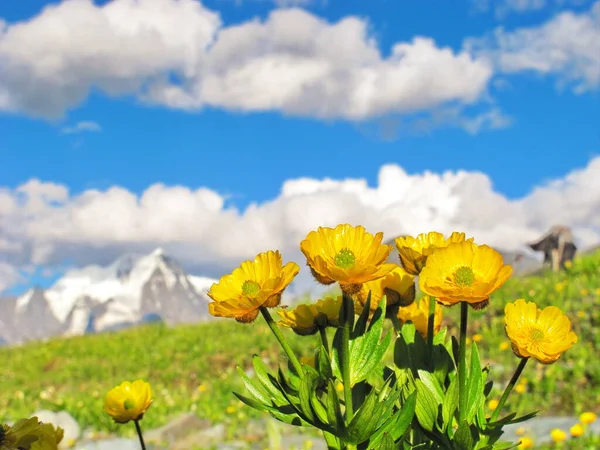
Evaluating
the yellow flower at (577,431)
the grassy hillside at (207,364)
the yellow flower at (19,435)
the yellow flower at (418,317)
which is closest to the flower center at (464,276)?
the yellow flower at (418,317)

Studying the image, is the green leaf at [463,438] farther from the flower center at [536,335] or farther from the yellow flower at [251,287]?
the yellow flower at [251,287]

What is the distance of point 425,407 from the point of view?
1.30 metres

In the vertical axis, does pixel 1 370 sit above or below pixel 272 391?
above

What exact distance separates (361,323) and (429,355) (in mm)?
186

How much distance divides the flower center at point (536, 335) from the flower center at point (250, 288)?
0.59m

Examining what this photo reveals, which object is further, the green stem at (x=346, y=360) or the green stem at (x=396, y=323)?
the green stem at (x=396, y=323)

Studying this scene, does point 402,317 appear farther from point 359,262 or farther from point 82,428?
point 82,428

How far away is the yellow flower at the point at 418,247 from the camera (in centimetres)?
140

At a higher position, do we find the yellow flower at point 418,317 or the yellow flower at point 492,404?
the yellow flower at point 418,317

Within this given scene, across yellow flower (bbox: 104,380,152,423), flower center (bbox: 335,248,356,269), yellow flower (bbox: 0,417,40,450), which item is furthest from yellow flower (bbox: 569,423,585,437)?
yellow flower (bbox: 0,417,40,450)

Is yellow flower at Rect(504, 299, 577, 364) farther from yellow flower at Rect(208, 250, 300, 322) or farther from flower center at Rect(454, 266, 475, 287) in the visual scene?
yellow flower at Rect(208, 250, 300, 322)

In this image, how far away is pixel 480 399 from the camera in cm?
133

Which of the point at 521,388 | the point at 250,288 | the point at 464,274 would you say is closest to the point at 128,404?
the point at 250,288

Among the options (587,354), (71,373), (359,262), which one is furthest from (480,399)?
(71,373)
